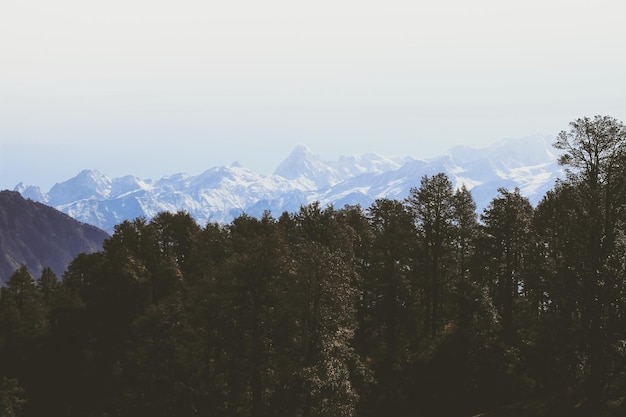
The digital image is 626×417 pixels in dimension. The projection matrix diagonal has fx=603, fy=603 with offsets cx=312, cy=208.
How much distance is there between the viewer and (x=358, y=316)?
64.9 meters

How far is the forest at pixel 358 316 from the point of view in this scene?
1526 inches

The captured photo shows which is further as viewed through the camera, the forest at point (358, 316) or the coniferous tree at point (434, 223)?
the coniferous tree at point (434, 223)

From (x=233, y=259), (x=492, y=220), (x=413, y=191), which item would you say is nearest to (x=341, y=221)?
(x=413, y=191)

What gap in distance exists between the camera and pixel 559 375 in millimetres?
48500

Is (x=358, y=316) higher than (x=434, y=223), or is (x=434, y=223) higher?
(x=434, y=223)

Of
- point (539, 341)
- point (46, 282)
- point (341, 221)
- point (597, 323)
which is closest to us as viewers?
point (597, 323)

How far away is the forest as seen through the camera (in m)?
38.8

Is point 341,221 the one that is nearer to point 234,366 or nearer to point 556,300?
point 234,366

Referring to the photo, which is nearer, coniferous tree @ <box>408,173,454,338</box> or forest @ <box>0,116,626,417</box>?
forest @ <box>0,116,626,417</box>

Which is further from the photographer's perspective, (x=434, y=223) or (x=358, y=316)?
(x=358, y=316)

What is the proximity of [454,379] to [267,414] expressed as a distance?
703 inches

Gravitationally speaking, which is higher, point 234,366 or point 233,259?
point 233,259

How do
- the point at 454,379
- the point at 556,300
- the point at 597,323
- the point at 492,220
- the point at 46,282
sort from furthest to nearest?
the point at 46,282
the point at 492,220
the point at 454,379
the point at 556,300
the point at 597,323

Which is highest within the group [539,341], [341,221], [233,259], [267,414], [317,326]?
[341,221]
